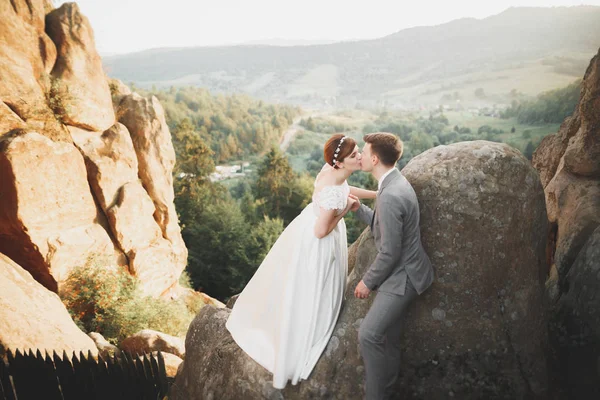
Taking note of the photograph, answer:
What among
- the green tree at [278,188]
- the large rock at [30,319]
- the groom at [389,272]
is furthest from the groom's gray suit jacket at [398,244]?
the green tree at [278,188]

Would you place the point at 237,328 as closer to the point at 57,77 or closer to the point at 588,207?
the point at 588,207

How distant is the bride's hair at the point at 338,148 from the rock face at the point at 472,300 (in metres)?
0.78

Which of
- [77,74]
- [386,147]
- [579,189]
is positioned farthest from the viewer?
[77,74]

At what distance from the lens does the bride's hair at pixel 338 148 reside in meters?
4.49

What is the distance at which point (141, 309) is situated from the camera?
533 inches

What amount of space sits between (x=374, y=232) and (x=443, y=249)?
740mm

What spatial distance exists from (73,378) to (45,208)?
8552 mm

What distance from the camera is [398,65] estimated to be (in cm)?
11281

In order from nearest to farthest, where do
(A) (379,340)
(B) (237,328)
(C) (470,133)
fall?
(A) (379,340) < (B) (237,328) < (C) (470,133)

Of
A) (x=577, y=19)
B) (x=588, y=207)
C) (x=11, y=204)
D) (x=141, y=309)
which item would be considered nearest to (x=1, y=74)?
Answer: (x=11, y=204)

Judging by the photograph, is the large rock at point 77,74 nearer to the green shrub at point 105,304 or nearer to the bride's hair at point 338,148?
the green shrub at point 105,304

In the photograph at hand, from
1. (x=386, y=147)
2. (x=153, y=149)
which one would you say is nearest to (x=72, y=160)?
(x=153, y=149)

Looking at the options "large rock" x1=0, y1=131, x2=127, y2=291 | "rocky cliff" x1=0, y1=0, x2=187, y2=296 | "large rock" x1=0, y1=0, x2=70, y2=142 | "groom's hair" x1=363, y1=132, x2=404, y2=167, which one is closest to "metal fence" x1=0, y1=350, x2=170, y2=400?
"groom's hair" x1=363, y1=132, x2=404, y2=167

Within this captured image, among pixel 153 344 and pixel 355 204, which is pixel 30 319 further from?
pixel 355 204
